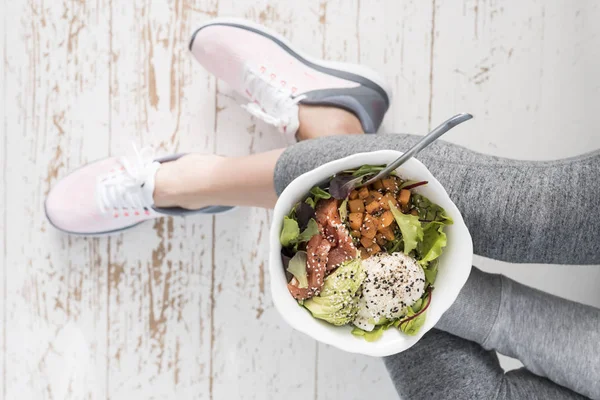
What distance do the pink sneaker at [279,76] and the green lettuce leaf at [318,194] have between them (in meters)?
0.37

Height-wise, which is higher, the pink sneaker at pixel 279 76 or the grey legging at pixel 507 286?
the pink sneaker at pixel 279 76

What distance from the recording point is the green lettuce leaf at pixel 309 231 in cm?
44

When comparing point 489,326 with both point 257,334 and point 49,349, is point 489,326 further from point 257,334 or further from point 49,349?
point 49,349

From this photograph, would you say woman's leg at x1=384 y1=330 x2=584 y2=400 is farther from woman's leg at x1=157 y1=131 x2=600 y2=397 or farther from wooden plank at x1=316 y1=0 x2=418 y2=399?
wooden plank at x1=316 y1=0 x2=418 y2=399

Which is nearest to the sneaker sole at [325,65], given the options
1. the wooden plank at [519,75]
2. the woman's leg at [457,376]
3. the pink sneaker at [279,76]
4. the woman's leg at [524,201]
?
the pink sneaker at [279,76]

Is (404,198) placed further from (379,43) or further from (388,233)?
(379,43)

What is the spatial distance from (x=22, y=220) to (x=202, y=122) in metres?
0.37

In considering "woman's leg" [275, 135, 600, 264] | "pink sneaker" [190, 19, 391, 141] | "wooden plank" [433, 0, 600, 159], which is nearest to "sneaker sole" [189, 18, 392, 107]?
"pink sneaker" [190, 19, 391, 141]

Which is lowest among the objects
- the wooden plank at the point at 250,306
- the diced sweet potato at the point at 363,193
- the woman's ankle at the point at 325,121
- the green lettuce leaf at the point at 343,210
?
the wooden plank at the point at 250,306

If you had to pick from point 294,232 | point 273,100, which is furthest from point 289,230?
point 273,100

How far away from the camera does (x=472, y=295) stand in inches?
24.8

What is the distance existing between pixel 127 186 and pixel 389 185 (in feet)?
1.70

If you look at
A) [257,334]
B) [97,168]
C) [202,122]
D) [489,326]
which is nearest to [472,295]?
[489,326]

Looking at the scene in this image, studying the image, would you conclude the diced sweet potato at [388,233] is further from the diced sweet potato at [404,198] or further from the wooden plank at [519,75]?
the wooden plank at [519,75]
